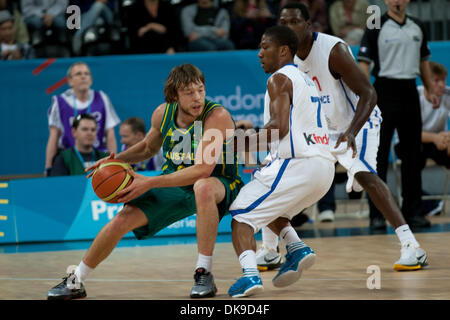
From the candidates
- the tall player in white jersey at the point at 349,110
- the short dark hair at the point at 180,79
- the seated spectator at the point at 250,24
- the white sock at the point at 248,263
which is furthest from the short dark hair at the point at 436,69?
the white sock at the point at 248,263

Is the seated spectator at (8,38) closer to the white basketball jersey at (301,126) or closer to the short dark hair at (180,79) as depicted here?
the short dark hair at (180,79)

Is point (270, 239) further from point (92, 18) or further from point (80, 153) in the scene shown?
point (92, 18)

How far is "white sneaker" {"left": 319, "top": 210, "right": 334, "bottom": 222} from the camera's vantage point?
356 inches

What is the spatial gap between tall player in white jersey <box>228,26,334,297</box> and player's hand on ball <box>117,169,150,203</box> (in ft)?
1.92

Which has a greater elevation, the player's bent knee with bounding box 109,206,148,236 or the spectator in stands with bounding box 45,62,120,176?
the spectator in stands with bounding box 45,62,120,176

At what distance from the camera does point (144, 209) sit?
4773mm

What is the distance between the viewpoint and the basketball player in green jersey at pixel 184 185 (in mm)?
4672

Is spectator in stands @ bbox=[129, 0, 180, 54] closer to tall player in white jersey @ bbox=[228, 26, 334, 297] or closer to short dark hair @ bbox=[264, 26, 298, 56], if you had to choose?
short dark hair @ bbox=[264, 26, 298, 56]

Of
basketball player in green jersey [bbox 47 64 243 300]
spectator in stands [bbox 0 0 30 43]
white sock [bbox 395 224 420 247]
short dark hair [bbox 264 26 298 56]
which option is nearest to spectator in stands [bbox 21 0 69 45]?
spectator in stands [bbox 0 0 30 43]

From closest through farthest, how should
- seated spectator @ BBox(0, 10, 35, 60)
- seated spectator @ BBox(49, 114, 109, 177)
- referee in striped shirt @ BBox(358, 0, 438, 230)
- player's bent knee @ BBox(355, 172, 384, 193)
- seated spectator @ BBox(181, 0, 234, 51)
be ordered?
1. player's bent knee @ BBox(355, 172, 384, 193)
2. referee in striped shirt @ BBox(358, 0, 438, 230)
3. seated spectator @ BBox(49, 114, 109, 177)
4. seated spectator @ BBox(0, 10, 35, 60)
5. seated spectator @ BBox(181, 0, 234, 51)

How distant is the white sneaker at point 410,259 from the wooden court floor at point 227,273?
61mm
